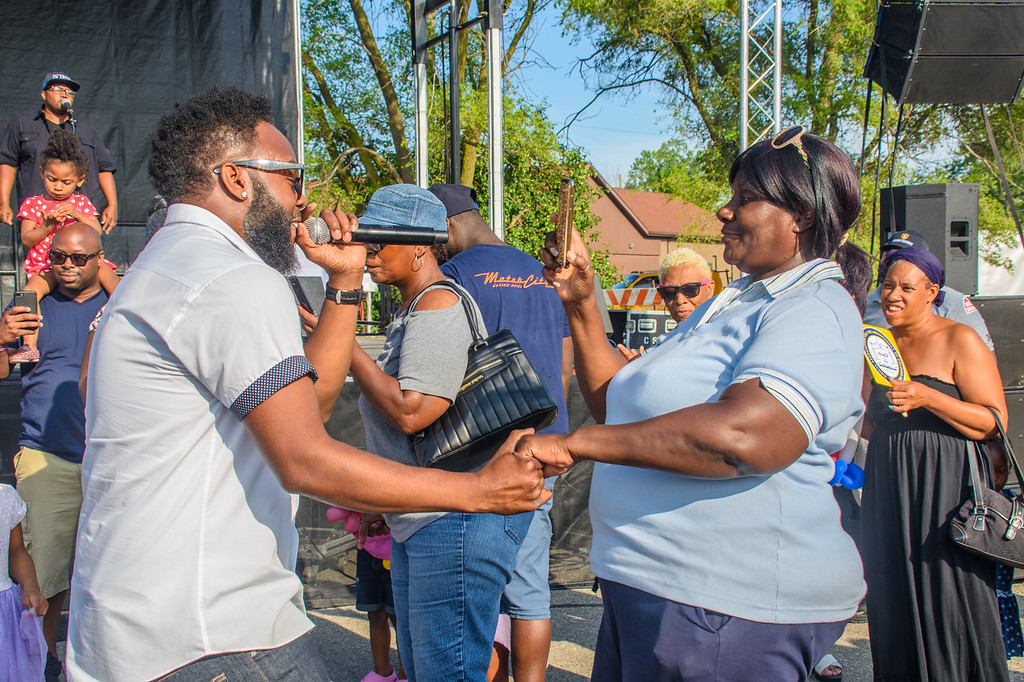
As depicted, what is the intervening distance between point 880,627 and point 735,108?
55.6 ft

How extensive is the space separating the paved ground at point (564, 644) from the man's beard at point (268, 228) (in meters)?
2.51

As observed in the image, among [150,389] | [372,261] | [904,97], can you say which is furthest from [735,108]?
[150,389]

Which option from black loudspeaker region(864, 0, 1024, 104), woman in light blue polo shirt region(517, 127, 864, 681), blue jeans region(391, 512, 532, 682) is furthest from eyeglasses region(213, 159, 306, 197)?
black loudspeaker region(864, 0, 1024, 104)

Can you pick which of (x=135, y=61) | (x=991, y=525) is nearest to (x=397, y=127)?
(x=135, y=61)

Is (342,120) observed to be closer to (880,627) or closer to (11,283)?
(11,283)

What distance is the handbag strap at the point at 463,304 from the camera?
2392mm

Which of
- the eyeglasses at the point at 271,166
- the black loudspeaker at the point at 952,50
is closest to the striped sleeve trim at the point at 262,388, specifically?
the eyeglasses at the point at 271,166

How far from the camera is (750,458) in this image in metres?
1.48

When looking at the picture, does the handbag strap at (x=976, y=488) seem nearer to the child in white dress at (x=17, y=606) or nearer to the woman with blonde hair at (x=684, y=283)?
the woman with blonde hair at (x=684, y=283)

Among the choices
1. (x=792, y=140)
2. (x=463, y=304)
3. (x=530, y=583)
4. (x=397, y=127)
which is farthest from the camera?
(x=397, y=127)

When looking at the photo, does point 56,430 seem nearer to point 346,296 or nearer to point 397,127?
point 346,296

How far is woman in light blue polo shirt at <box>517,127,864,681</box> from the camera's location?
1.51 m

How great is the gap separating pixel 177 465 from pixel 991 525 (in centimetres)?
285

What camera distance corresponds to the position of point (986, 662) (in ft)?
9.67
